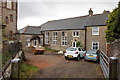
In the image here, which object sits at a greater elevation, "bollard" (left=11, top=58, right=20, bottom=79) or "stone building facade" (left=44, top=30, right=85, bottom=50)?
"stone building facade" (left=44, top=30, right=85, bottom=50)

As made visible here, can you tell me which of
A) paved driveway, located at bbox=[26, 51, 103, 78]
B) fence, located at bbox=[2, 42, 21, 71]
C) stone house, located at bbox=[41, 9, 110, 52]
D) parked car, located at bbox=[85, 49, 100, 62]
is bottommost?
paved driveway, located at bbox=[26, 51, 103, 78]

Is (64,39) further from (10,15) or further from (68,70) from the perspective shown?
(10,15)

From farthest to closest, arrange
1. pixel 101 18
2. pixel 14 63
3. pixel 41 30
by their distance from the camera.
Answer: pixel 41 30, pixel 101 18, pixel 14 63

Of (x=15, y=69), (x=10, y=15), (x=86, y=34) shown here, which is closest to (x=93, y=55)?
(x=86, y=34)

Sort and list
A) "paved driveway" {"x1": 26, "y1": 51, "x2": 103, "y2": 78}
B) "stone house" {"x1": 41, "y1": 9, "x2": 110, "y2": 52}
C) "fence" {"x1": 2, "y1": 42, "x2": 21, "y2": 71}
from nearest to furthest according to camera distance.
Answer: "fence" {"x1": 2, "y1": 42, "x2": 21, "y2": 71} → "paved driveway" {"x1": 26, "y1": 51, "x2": 103, "y2": 78} → "stone house" {"x1": 41, "y1": 9, "x2": 110, "y2": 52}

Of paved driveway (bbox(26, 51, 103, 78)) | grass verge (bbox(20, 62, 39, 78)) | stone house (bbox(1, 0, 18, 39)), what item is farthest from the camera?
stone house (bbox(1, 0, 18, 39))

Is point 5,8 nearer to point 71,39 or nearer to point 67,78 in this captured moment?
point 71,39

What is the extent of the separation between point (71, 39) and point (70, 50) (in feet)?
21.4

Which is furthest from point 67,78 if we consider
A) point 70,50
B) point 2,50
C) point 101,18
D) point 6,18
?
point 6,18

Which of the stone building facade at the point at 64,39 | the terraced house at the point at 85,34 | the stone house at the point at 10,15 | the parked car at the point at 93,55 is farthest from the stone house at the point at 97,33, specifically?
the stone house at the point at 10,15

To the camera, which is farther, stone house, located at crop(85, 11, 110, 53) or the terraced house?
the terraced house

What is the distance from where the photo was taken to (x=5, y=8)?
1625 cm

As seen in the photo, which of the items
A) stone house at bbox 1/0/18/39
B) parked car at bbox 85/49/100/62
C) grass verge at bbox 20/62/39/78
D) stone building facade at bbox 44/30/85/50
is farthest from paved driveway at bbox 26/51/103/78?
stone house at bbox 1/0/18/39

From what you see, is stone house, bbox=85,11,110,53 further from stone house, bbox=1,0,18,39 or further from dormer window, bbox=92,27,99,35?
stone house, bbox=1,0,18,39
